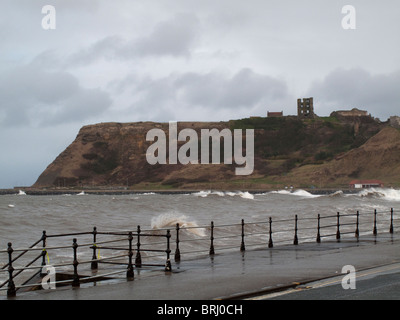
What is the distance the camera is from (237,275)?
13.1 m

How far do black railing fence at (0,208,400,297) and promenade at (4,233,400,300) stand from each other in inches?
22.5

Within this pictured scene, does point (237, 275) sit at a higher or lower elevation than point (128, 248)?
higher

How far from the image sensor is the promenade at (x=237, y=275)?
10.8 m

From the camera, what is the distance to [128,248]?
58.6ft

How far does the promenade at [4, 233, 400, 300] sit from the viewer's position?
1075 centimetres

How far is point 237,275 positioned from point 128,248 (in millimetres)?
5712

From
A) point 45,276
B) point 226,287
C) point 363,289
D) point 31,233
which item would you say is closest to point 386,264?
point 363,289

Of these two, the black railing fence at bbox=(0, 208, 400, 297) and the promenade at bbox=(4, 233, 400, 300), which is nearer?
the promenade at bbox=(4, 233, 400, 300)

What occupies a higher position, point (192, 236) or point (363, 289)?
point (363, 289)

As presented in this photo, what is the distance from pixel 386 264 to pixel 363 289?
4233 mm

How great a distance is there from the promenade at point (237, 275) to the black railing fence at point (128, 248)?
1.88ft

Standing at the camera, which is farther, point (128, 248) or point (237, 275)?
point (128, 248)
